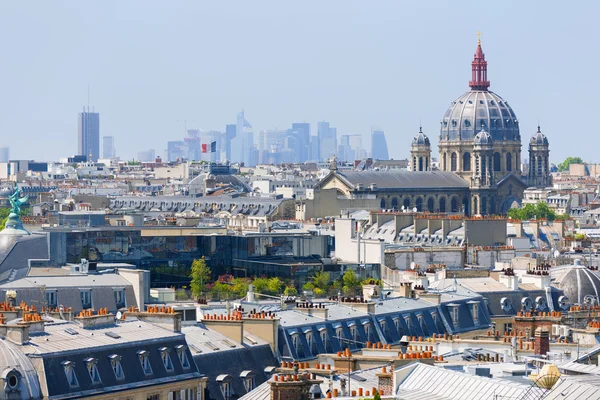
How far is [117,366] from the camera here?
44.1 metres

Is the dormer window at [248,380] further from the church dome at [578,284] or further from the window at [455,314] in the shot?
the church dome at [578,284]

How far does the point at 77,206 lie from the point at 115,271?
87.8 metres

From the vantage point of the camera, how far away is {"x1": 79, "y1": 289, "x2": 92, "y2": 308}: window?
2472 inches

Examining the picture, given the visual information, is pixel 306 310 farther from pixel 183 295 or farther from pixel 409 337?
pixel 183 295

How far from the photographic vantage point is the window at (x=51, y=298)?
202ft

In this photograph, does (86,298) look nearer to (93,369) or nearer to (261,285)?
(93,369)

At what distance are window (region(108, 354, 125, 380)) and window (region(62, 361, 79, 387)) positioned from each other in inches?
52.1

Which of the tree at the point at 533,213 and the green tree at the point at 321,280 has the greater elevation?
the tree at the point at 533,213

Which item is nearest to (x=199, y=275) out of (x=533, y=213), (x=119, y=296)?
(x=119, y=296)

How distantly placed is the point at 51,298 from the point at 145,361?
1755 cm

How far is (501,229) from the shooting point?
106m

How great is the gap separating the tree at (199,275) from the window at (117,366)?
→ 126ft

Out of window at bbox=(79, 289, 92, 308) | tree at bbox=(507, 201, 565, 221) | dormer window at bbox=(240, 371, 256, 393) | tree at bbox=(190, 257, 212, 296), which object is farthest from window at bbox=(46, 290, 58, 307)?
tree at bbox=(507, 201, 565, 221)

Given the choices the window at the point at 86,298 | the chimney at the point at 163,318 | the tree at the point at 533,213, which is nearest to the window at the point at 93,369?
the chimney at the point at 163,318
